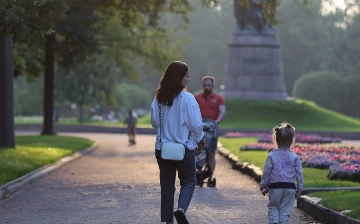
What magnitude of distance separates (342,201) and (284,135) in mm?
2290

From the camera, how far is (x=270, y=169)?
9.85 meters

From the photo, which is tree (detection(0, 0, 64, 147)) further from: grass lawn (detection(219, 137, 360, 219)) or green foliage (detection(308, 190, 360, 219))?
green foliage (detection(308, 190, 360, 219))

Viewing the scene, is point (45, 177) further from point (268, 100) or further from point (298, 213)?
point (268, 100)

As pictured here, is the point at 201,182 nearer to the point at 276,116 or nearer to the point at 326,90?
the point at 276,116

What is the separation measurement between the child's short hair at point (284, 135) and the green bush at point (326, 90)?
68.2 metres

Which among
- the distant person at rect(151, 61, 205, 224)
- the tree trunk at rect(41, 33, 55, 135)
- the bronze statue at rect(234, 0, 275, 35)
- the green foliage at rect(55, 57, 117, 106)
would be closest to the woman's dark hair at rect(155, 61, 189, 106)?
the distant person at rect(151, 61, 205, 224)

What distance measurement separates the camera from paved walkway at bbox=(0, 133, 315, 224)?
12.2m

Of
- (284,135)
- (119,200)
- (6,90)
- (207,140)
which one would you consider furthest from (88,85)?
(284,135)

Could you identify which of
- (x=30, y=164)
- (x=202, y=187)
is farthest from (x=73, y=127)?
(x=202, y=187)

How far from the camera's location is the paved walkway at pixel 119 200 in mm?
12203

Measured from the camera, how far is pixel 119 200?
14547 mm

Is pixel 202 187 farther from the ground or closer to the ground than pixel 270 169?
closer to the ground

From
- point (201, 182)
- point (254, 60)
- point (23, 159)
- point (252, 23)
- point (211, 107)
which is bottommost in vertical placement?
point (23, 159)

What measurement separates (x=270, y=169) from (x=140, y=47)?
121ft
